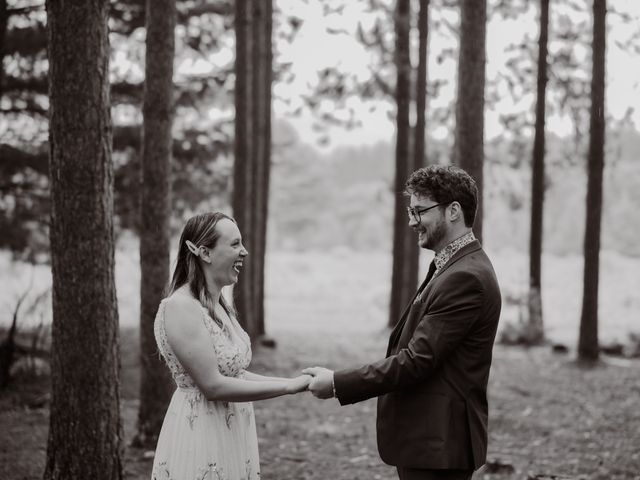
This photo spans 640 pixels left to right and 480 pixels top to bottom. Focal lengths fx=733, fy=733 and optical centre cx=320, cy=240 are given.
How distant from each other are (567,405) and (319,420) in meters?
4.02

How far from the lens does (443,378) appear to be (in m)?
3.92

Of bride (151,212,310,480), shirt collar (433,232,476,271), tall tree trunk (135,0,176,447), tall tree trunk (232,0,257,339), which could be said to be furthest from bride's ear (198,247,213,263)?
tall tree trunk (232,0,257,339)

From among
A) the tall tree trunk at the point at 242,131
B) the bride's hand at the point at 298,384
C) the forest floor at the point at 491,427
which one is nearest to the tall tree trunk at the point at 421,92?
the tall tree trunk at the point at 242,131

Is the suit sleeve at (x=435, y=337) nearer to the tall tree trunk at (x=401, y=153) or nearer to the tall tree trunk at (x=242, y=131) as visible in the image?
the tall tree trunk at (x=242, y=131)

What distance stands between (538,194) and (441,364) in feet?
50.8

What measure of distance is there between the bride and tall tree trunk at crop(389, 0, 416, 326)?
512 inches

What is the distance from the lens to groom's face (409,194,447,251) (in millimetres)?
4105

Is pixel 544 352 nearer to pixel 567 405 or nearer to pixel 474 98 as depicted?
pixel 567 405

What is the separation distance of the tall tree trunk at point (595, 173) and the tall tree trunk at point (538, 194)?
2.61m

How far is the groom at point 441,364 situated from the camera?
386cm

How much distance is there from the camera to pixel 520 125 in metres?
18.7

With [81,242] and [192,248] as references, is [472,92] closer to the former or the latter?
[81,242]

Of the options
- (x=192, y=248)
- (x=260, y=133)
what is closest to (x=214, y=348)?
(x=192, y=248)

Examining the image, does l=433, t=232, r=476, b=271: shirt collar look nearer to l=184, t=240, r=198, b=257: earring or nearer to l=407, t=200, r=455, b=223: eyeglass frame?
l=407, t=200, r=455, b=223: eyeglass frame
